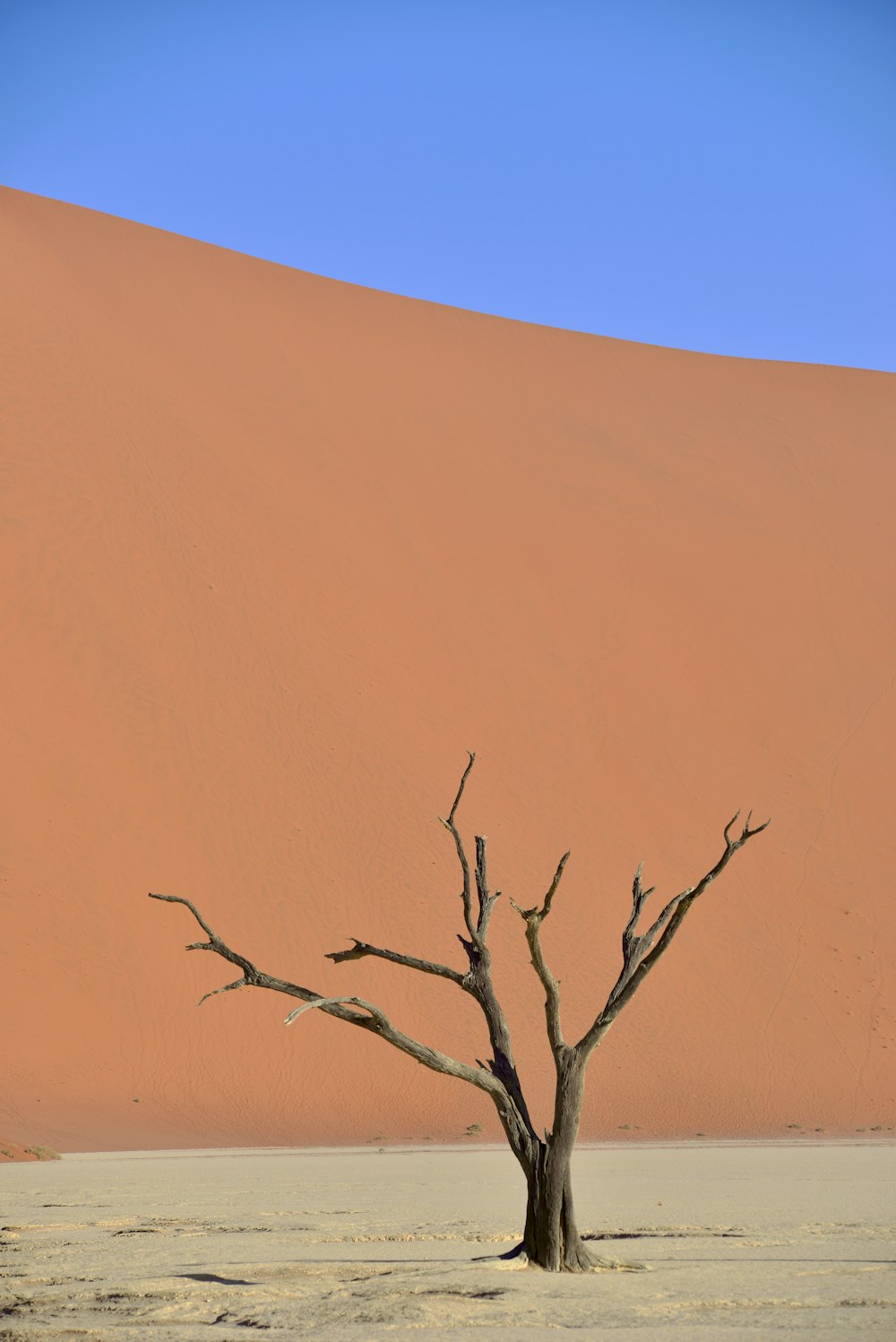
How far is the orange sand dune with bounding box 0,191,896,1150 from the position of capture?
68.2 feet

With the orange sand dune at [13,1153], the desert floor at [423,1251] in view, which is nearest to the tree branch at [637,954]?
the desert floor at [423,1251]

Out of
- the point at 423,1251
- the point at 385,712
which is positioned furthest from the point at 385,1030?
the point at 385,712

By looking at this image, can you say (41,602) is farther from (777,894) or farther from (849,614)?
(849,614)

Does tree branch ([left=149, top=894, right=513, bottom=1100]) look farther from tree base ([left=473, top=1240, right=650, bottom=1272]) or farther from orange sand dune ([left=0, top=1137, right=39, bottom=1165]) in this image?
orange sand dune ([left=0, top=1137, right=39, bottom=1165])

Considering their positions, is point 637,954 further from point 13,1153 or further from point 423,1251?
point 13,1153

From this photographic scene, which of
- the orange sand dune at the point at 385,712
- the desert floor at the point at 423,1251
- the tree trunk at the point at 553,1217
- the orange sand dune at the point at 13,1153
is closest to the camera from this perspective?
the desert floor at the point at 423,1251

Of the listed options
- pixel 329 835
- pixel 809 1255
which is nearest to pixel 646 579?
pixel 329 835

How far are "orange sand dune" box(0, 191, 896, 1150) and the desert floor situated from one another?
4.69 m

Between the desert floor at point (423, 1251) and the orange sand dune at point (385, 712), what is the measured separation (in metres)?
4.69

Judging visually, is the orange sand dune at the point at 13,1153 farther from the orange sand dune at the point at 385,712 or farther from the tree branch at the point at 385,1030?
the tree branch at the point at 385,1030

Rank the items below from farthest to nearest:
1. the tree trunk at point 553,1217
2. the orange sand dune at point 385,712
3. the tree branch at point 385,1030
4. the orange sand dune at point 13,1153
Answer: the orange sand dune at point 385,712 → the orange sand dune at point 13,1153 → the tree trunk at point 553,1217 → the tree branch at point 385,1030

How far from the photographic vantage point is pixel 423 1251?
356 inches

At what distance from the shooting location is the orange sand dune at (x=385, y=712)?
20.8 metres

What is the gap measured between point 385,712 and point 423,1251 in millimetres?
17170
